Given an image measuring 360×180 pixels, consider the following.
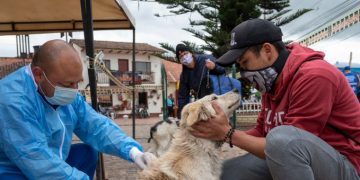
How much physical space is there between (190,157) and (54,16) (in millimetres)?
4225

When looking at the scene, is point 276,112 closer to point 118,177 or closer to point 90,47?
point 90,47

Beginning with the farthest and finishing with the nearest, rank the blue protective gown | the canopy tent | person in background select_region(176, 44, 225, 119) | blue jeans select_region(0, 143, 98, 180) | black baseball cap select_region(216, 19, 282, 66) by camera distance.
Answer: person in background select_region(176, 44, 225, 119) < the canopy tent < blue jeans select_region(0, 143, 98, 180) < black baseball cap select_region(216, 19, 282, 66) < the blue protective gown

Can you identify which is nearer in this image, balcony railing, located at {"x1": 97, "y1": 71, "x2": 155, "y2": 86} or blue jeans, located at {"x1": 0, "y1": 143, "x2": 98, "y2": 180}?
blue jeans, located at {"x1": 0, "y1": 143, "x2": 98, "y2": 180}

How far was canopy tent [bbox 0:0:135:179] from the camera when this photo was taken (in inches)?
197

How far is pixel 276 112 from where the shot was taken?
2.70 meters

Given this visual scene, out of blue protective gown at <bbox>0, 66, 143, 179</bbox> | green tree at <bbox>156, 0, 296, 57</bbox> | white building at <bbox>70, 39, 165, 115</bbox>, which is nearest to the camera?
blue protective gown at <bbox>0, 66, 143, 179</bbox>

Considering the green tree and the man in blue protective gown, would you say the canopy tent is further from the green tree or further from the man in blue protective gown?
the green tree

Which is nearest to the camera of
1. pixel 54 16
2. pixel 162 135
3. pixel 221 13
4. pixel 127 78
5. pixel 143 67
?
pixel 162 135

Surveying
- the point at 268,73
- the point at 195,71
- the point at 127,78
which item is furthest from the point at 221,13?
the point at 127,78

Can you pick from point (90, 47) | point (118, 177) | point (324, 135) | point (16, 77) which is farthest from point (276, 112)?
point (118, 177)

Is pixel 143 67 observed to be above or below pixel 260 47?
above

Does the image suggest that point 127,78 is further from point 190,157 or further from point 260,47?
point 260,47

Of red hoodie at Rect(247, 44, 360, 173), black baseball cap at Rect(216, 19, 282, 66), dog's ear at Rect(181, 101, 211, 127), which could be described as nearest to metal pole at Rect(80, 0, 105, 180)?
dog's ear at Rect(181, 101, 211, 127)

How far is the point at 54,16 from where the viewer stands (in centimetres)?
615
